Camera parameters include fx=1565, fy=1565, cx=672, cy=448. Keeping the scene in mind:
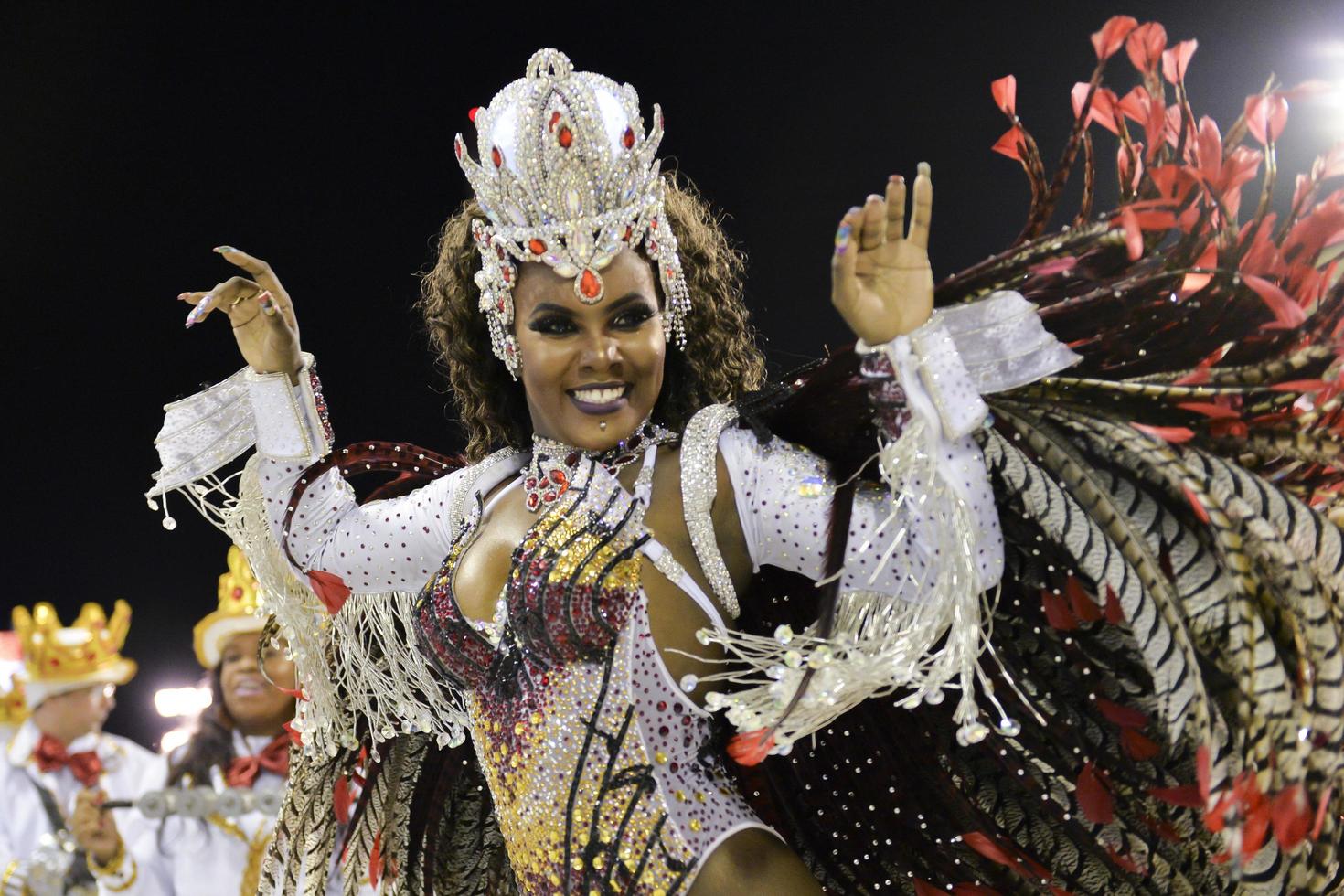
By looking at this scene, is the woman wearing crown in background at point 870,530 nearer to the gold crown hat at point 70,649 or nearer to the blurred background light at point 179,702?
the gold crown hat at point 70,649

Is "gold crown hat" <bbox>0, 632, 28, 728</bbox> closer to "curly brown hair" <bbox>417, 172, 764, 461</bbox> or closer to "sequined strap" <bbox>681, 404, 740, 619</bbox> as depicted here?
"curly brown hair" <bbox>417, 172, 764, 461</bbox>

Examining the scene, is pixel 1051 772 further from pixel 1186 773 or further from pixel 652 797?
pixel 652 797

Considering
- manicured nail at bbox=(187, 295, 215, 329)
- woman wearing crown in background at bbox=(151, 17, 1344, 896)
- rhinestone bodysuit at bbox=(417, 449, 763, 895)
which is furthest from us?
manicured nail at bbox=(187, 295, 215, 329)

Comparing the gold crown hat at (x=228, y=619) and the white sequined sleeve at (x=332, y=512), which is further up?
the gold crown hat at (x=228, y=619)

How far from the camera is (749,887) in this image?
1681 mm

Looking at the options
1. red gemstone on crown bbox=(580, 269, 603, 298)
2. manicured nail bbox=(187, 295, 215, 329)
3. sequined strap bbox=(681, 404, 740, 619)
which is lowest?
sequined strap bbox=(681, 404, 740, 619)

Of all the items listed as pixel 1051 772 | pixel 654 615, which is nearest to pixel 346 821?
pixel 654 615

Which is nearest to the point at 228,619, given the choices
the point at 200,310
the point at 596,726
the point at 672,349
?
the point at 200,310

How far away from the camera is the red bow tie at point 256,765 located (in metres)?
3.59

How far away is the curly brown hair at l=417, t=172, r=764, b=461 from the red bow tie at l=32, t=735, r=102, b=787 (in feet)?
6.75

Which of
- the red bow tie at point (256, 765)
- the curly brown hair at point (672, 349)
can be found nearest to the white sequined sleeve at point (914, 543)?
the curly brown hair at point (672, 349)

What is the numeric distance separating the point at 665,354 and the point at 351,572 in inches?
19.5

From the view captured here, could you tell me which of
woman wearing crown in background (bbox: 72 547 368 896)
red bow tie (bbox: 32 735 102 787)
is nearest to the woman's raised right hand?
woman wearing crown in background (bbox: 72 547 368 896)

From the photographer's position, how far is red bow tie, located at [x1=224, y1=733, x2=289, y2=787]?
3.59 m
